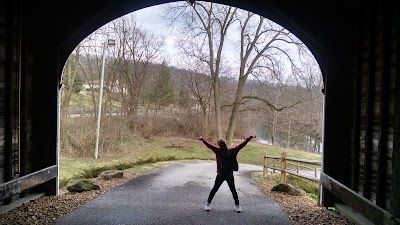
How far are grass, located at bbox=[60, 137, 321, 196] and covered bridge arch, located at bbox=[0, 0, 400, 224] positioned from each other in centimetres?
457

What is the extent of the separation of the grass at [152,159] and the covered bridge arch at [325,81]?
15.0 ft

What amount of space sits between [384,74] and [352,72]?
1734mm

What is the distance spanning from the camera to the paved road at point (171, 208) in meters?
5.98

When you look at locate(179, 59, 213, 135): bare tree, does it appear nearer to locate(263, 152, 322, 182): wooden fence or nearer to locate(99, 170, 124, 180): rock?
locate(263, 152, 322, 182): wooden fence

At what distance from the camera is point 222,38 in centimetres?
2362

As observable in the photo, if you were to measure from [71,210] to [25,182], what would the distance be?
1061 mm

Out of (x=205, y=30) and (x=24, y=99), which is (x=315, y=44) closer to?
(x=24, y=99)

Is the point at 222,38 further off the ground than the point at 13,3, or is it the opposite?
the point at 222,38

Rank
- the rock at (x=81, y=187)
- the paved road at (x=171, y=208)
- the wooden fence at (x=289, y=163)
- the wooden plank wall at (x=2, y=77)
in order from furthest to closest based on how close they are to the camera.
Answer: the wooden fence at (x=289, y=163)
the rock at (x=81, y=187)
the paved road at (x=171, y=208)
the wooden plank wall at (x=2, y=77)

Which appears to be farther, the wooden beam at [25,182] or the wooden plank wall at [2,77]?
the wooden plank wall at [2,77]

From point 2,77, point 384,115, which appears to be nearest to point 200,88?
point 2,77

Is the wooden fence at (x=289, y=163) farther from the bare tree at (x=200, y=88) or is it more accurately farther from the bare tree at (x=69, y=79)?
the bare tree at (x=200, y=88)

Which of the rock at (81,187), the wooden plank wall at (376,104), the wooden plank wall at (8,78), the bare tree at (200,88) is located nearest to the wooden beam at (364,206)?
the wooden plank wall at (376,104)

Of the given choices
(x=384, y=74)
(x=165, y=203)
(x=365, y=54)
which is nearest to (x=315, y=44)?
(x=365, y=54)
